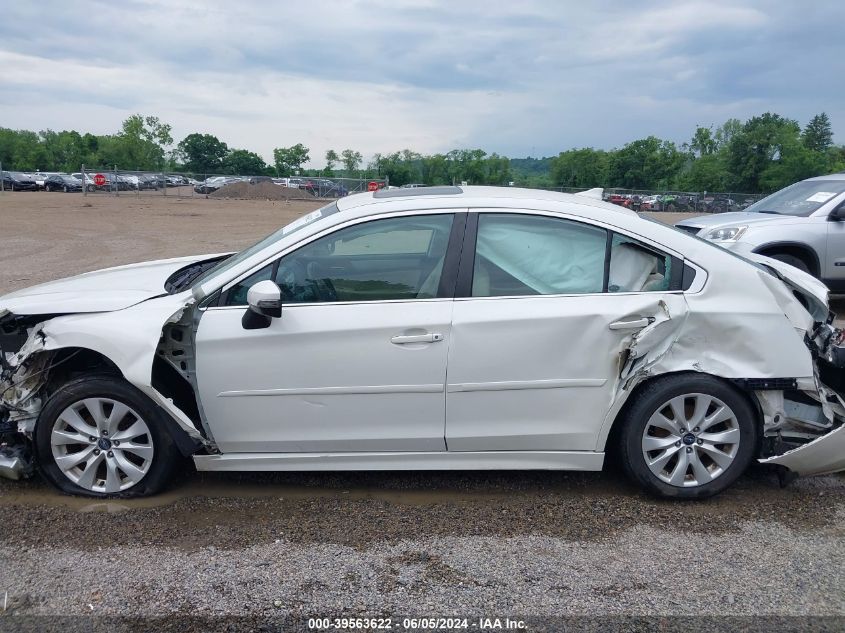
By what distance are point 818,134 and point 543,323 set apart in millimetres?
85018

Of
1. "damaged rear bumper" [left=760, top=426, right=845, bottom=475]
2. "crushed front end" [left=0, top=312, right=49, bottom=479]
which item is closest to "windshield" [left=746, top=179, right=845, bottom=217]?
"damaged rear bumper" [left=760, top=426, right=845, bottom=475]

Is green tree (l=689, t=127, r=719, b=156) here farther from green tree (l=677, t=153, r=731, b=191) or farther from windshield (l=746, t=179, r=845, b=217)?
windshield (l=746, t=179, r=845, b=217)

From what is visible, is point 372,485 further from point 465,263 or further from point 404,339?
point 465,263

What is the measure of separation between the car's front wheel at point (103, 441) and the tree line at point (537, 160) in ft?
96.8

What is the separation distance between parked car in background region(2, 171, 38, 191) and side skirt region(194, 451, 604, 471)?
1897 inches

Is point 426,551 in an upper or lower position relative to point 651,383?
lower

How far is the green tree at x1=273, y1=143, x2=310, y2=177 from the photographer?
91.4m

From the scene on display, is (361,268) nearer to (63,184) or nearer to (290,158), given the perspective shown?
(63,184)

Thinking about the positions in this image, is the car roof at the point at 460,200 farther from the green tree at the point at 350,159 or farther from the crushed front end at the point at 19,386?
the green tree at the point at 350,159

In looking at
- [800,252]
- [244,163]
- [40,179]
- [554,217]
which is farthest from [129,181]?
[244,163]

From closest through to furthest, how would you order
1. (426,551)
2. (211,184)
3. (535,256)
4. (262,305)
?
(426,551) → (262,305) → (535,256) → (211,184)

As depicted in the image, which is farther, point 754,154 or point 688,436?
point 754,154

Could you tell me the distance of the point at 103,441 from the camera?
3.80 metres

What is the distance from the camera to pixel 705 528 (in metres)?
3.61
